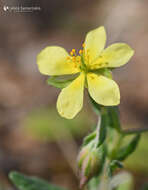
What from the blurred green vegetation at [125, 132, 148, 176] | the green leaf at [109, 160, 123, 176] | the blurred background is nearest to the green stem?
the green leaf at [109, 160, 123, 176]

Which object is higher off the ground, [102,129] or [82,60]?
Result: [82,60]

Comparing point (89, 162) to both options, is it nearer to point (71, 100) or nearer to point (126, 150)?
point (126, 150)

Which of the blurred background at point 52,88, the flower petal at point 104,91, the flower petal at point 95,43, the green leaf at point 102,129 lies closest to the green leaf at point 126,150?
the green leaf at point 102,129

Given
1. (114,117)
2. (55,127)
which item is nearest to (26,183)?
(114,117)

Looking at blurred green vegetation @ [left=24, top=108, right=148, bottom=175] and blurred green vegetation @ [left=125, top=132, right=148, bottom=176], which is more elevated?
blurred green vegetation @ [left=24, top=108, right=148, bottom=175]

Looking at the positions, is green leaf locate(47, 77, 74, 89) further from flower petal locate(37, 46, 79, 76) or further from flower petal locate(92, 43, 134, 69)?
flower petal locate(92, 43, 134, 69)
